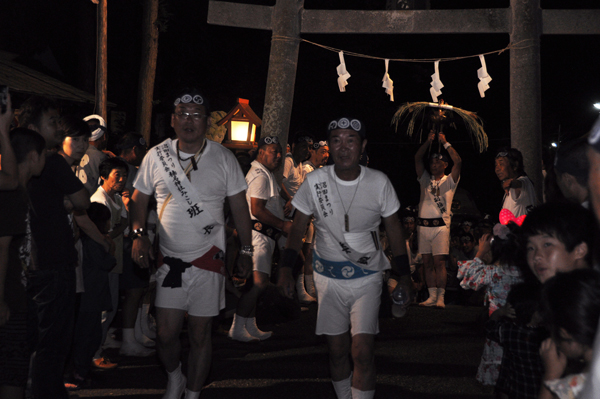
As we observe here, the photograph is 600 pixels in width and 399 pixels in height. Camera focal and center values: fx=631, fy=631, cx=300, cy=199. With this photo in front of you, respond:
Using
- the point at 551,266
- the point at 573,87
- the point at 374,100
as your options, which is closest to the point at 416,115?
the point at 551,266

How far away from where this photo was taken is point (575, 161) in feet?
11.8

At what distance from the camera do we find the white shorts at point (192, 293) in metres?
4.62

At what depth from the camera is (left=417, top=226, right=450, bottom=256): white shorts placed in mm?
9719

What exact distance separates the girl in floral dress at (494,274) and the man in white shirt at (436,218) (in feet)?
16.5

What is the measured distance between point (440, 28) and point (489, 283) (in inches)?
265

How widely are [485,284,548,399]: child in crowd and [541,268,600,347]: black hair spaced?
978 mm

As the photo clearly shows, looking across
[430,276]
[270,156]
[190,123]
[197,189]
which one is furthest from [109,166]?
[430,276]

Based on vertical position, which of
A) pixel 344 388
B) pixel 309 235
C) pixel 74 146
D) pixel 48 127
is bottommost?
pixel 344 388

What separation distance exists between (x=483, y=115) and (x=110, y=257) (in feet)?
74.8

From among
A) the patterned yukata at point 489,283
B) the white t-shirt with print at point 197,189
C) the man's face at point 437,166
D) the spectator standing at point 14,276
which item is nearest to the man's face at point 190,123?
the white t-shirt with print at point 197,189

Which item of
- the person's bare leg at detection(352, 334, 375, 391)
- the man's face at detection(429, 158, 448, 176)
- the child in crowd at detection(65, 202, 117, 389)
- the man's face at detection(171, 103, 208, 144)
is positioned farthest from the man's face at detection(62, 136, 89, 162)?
the man's face at detection(429, 158, 448, 176)

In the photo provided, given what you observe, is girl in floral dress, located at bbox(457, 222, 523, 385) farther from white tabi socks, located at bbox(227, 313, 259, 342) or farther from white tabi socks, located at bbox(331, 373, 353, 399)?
white tabi socks, located at bbox(227, 313, 259, 342)

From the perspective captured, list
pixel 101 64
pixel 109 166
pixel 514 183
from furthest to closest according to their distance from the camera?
1. pixel 101 64
2. pixel 514 183
3. pixel 109 166

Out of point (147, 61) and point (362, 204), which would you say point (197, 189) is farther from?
point (147, 61)
